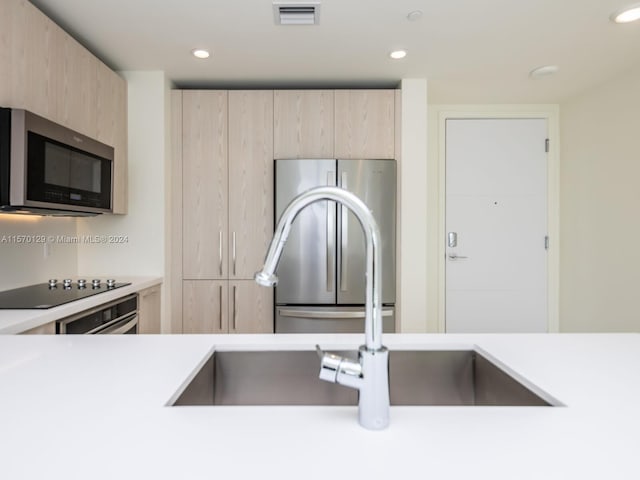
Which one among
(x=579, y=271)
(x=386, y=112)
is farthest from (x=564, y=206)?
(x=386, y=112)

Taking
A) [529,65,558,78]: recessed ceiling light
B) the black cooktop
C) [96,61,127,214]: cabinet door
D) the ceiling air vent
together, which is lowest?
the black cooktop

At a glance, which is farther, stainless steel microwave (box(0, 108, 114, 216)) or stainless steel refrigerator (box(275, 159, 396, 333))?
stainless steel refrigerator (box(275, 159, 396, 333))

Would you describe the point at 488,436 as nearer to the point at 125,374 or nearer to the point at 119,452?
the point at 119,452

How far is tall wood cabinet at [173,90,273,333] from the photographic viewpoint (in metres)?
2.92

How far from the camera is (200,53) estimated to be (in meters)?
2.55

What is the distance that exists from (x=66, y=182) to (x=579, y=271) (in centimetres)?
381

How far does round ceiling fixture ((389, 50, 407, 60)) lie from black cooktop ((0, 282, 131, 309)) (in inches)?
87.8

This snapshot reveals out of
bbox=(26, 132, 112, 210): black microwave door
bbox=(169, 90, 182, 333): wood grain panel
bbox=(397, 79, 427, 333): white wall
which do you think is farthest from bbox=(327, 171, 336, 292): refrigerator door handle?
bbox=(26, 132, 112, 210): black microwave door

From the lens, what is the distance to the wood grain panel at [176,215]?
292 cm

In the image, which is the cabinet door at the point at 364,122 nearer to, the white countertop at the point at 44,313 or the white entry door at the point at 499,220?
the white entry door at the point at 499,220

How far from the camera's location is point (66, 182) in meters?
2.01

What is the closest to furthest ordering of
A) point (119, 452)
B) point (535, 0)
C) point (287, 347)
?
point (119, 452), point (287, 347), point (535, 0)

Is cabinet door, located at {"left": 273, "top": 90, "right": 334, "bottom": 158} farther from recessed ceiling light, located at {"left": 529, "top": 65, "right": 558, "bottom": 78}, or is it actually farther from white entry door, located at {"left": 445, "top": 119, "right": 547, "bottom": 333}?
recessed ceiling light, located at {"left": 529, "top": 65, "right": 558, "bottom": 78}

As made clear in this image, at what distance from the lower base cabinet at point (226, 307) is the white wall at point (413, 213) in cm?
102
